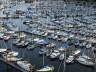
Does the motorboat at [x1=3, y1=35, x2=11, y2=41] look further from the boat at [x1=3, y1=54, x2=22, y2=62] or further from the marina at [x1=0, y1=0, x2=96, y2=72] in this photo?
the boat at [x1=3, y1=54, x2=22, y2=62]

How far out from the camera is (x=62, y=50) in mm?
46812

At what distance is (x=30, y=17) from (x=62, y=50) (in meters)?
32.6

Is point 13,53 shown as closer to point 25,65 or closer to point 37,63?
point 37,63

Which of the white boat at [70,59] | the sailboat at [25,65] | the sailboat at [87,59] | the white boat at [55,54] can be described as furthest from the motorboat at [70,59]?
the sailboat at [25,65]

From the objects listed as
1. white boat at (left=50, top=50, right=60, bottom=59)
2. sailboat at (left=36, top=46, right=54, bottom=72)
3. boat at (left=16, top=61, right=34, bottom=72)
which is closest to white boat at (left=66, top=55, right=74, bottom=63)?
white boat at (left=50, top=50, right=60, bottom=59)

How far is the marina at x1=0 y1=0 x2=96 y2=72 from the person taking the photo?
42.1m

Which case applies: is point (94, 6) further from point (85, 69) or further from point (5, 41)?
point (85, 69)

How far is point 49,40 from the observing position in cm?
5503

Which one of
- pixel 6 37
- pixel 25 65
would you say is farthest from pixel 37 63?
pixel 6 37

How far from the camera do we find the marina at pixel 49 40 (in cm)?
4206

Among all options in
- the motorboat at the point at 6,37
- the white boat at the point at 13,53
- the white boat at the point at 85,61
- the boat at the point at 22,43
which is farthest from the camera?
the motorboat at the point at 6,37

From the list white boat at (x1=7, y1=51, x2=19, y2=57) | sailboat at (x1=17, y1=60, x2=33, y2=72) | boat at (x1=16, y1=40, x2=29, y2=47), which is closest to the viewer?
sailboat at (x1=17, y1=60, x2=33, y2=72)

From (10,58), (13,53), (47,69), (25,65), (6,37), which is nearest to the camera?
(47,69)

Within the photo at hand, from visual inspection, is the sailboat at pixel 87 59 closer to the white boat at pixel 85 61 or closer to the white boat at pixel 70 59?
the white boat at pixel 85 61
